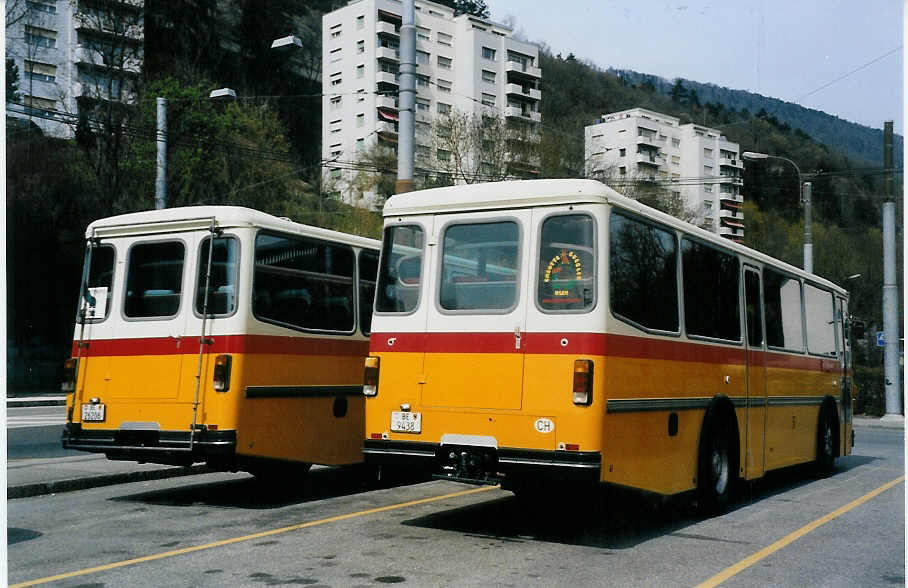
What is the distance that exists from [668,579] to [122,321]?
6.48 meters

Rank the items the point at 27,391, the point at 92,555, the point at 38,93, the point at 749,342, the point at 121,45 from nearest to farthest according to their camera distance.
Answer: the point at 92,555, the point at 749,342, the point at 27,391, the point at 121,45, the point at 38,93

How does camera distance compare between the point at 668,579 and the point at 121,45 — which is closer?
the point at 668,579

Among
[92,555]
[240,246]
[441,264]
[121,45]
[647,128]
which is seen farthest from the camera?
[647,128]

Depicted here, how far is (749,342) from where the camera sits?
11477 mm

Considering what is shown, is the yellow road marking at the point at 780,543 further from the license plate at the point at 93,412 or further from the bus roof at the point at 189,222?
the license plate at the point at 93,412

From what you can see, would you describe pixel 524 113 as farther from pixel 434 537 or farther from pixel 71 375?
pixel 434 537

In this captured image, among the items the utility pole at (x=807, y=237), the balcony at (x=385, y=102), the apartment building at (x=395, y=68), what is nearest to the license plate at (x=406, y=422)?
the utility pole at (x=807, y=237)

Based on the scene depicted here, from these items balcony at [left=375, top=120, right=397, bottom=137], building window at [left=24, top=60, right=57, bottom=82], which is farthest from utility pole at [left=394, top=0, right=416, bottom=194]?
balcony at [left=375, top=120, right=397, bottom=137]

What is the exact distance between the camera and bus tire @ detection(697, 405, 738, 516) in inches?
396

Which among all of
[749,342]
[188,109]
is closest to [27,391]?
[188,109]

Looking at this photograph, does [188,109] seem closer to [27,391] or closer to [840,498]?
[27,391]

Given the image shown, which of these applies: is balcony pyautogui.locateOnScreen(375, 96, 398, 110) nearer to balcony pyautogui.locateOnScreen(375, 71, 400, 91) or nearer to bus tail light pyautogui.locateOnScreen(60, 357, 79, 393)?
balcony pyautogui.locateOnScreen(375, 71, 400, 91)

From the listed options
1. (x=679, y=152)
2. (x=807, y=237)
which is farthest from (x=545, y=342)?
(x=679, y=152)

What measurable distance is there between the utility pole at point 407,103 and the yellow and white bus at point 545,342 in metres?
5.89
